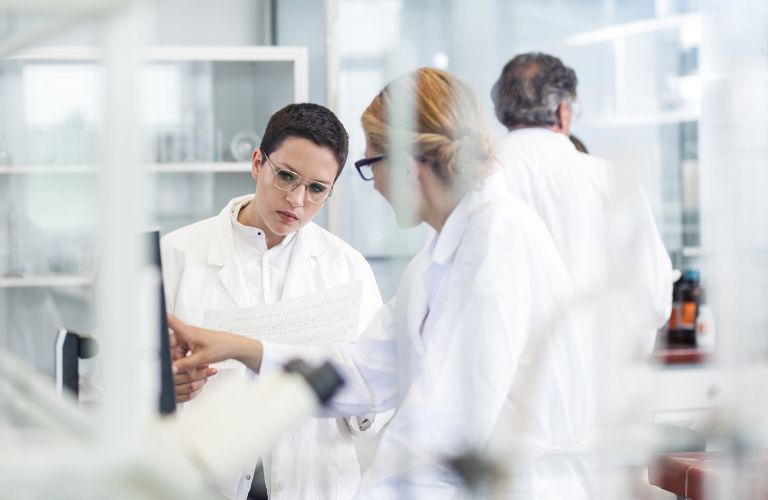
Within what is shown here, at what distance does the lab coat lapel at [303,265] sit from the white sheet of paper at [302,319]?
0.12 meters

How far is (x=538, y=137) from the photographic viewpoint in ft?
3.41

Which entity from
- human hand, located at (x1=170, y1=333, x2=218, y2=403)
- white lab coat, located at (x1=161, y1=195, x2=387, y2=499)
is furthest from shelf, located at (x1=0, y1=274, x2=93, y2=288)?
human hand, located at (x1=170, y1=333, x2=218, y2=403)

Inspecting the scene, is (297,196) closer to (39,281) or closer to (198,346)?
(198,346)

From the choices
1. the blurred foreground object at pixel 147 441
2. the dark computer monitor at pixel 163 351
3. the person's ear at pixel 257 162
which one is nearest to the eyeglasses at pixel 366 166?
the dark computer monitor at pixel 163 351

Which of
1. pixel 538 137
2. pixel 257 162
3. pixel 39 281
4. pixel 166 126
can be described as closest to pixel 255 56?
pixel 166 126

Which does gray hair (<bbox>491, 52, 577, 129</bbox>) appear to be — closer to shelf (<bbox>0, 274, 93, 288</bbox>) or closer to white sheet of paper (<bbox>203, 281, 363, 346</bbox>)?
white sheet of paper (<bbox>203, 281, 363, 346</bbox>)

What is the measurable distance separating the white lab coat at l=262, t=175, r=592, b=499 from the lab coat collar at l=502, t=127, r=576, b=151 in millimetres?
132

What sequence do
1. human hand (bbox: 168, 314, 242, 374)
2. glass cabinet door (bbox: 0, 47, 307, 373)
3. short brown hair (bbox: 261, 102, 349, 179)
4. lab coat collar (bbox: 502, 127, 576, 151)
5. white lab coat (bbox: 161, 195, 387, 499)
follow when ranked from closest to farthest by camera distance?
lab coat collar (bbox: 502, 127, 576, 151) → human hand (bbox: 168, 314, 242, 374) → white lab coat (bbox: 161, 195, 387, 499) → short brown hair (bbox: 261, 102, 349, 179) → glass cabinet door (bbox: 0, 47, 307, 373)

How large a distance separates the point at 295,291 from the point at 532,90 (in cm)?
47

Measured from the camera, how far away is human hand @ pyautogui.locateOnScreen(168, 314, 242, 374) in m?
1.08

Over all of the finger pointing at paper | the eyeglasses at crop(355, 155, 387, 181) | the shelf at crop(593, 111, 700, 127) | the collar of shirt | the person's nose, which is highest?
the shelf at crop(593, 111, 700, 127)

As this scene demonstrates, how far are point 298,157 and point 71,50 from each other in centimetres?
109

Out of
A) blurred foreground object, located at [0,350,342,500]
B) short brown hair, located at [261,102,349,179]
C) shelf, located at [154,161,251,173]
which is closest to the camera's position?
blurred foreground object, located at [0,350,342,500]

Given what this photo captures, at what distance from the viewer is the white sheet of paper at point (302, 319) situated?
3.88 ft
